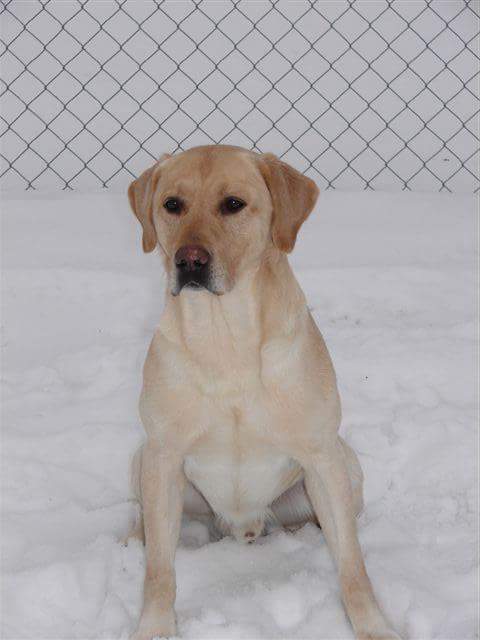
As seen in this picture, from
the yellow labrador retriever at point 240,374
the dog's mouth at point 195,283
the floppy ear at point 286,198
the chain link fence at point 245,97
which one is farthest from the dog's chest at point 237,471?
the chain link fence at point 245,97

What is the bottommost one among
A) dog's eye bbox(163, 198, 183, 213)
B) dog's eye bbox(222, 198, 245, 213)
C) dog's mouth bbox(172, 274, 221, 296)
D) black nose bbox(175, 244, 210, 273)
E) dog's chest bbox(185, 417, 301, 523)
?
dog's chest bbox(185, 417, 301, 523)

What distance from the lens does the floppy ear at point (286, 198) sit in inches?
99.5

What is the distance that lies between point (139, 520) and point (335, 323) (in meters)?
1.65

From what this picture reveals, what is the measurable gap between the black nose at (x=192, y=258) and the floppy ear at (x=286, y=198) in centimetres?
25

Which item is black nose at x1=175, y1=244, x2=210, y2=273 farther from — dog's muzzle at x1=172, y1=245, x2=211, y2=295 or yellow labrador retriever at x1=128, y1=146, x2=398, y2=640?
yellow labrador retriever at x1=128, y1=146, x2=398, y2=640

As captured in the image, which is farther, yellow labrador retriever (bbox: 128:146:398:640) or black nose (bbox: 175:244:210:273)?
yellow labrador retriever (bbox: 128:146:398:640)

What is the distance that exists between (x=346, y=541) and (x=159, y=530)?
1.62 ft

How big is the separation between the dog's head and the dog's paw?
2.79 feet

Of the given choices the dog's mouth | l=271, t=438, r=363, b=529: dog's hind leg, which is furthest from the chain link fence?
the dog's mouth

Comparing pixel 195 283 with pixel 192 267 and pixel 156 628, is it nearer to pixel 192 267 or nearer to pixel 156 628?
pixel 192 267

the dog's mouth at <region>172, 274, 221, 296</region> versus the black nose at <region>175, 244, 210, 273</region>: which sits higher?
the black nose at <region>175, 244, 210, 273</region>

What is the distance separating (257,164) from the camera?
2.58 m

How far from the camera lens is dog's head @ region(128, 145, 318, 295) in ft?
7.85

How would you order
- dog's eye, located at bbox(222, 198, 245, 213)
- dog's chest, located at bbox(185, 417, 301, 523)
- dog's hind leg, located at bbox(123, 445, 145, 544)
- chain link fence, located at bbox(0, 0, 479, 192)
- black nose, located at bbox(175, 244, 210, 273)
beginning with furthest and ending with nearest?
chain link fence, located at bbox(0, 0, 479, 192)
dog's hind leg, located at bbox(123, 445, 145, 544)
dog's chest, located at bbox(185, 417, 301, 523)
dog's eye, located at bbox(222, 198, 245, 213)
black nose, located at bbox(175, 244, 210, 273)
